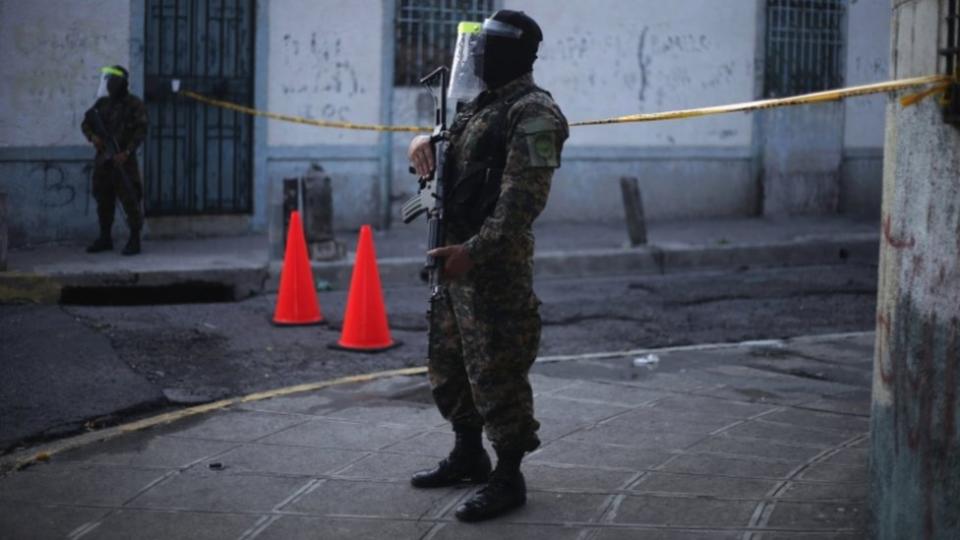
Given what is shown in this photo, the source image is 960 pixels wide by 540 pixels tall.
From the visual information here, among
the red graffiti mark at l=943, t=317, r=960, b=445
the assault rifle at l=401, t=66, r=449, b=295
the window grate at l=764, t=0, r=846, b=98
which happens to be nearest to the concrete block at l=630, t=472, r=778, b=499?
the assault rifle at l=401, t=66, r=449, b=295

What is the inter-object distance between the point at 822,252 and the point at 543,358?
6379 millimetres

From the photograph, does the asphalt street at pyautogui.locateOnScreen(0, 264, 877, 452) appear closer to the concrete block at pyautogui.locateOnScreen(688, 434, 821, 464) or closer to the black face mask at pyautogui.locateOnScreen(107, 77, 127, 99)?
the black face mask at pyautogui.locateOnScreen(107, 77, 127, 99)

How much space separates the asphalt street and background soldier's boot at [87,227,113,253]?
2.18 m

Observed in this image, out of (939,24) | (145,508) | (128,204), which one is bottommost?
(145,508)

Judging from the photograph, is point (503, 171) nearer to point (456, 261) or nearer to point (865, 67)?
point (456, 261)

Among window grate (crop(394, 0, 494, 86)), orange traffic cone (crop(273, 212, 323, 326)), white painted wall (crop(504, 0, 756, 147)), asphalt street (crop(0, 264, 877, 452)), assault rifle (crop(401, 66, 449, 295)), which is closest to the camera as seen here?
assault rifle (crop(401, 66, 449, 295))

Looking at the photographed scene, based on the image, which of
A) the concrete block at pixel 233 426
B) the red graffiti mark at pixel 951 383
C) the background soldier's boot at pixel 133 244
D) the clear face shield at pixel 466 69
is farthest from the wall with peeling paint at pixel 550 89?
the red graffiti mark at pixel 951 383

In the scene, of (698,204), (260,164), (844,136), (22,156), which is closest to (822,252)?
(698,204)

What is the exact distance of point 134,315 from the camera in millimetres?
10117

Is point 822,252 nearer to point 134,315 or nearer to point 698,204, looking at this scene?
point 698,204

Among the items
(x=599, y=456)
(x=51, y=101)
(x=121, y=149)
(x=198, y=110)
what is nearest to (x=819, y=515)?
(x=599, y=456)

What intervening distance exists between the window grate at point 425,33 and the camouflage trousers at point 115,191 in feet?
11.1

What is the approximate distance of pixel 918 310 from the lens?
14.1ft

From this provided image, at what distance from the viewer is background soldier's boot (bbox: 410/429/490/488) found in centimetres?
577
